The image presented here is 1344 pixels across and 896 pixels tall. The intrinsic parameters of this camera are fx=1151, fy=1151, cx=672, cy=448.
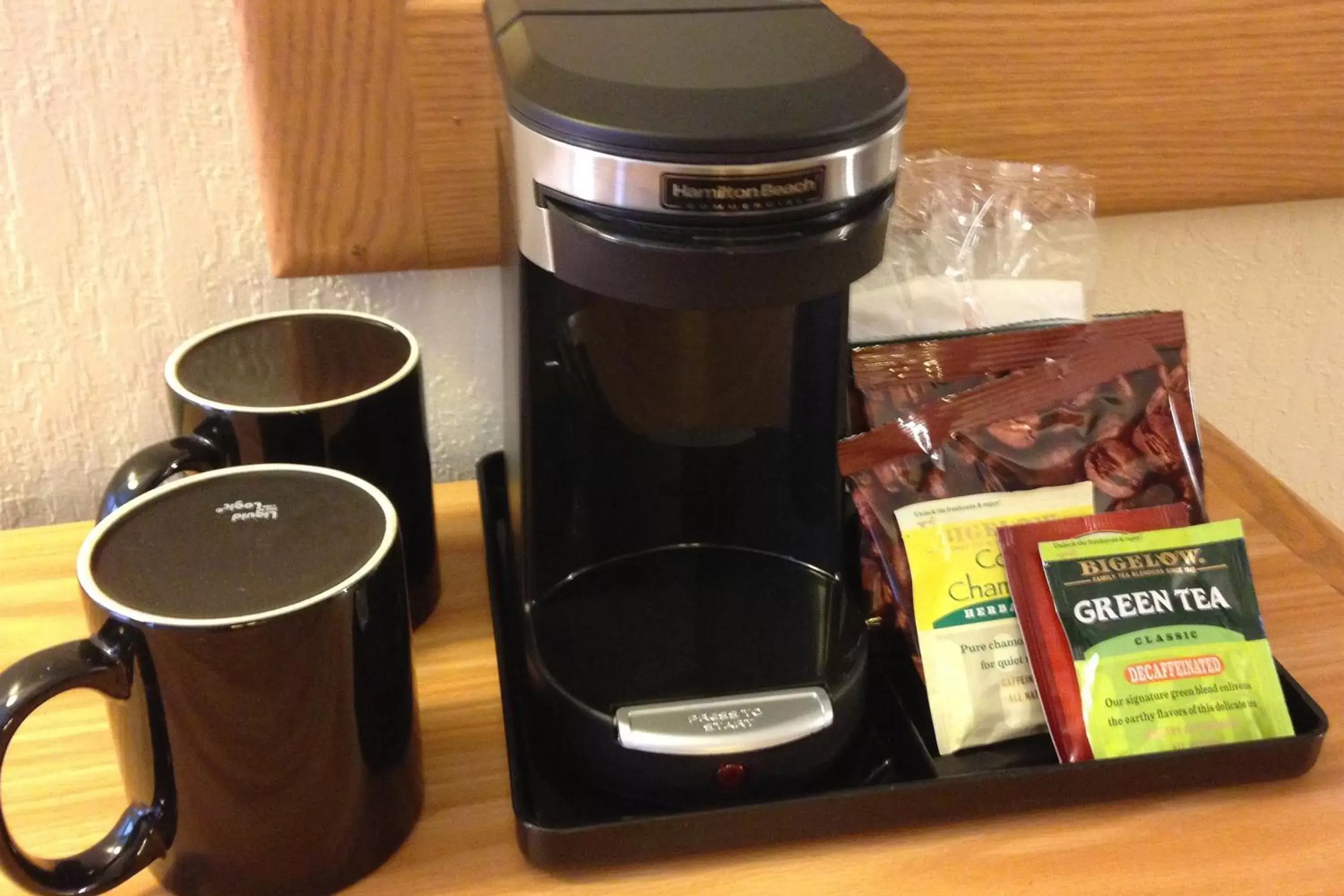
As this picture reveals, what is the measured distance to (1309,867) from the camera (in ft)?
1.60

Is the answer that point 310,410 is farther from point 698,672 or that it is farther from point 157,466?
point 698,672

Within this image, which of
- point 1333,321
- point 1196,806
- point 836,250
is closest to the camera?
point 836,250

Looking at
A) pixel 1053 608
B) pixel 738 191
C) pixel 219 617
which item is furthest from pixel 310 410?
pixel 1053 608

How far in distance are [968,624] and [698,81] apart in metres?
0.29

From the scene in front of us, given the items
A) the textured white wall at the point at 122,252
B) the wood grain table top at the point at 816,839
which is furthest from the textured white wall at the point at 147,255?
the wood grain table top at the point at 816,839

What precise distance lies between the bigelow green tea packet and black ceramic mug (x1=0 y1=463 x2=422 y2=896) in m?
0.31

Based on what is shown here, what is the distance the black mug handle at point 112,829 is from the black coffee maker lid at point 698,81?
24cm

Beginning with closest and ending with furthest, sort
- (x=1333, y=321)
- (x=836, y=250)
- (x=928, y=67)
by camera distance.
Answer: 1. (x=836, y=250)
2. (x=928, y=67)
3. (x=1333, y=321)

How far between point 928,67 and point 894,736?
15.4 inches

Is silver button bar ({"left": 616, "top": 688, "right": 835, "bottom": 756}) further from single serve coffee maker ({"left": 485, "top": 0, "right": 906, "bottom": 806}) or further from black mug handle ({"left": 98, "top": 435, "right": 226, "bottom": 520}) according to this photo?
black mug handle ({"left": 98, "top": 435, "right": 226, "bottom": 520})

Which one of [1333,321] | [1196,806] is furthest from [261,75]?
[1333,321]

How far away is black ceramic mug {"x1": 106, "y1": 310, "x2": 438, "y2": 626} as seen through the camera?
0.54 meters

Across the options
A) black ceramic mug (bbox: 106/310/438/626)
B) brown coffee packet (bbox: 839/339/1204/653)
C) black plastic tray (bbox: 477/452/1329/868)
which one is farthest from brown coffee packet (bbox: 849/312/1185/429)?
black ceramic mug (bbox: 106/310/438/626)

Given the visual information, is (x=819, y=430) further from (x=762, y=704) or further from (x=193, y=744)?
(x=193, y=744)
